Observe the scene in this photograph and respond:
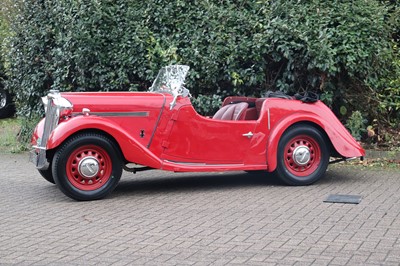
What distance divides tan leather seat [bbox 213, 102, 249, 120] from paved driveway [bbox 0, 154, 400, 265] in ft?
3.06

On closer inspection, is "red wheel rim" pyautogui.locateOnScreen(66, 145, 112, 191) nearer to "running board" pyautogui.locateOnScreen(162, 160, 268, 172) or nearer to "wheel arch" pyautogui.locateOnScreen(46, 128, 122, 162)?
"wheel arch" pyautogui.locateOnScreen(46, 128, 122, 162)

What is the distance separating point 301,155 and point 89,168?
2.89m

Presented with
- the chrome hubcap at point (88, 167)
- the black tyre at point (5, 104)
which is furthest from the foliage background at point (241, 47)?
the black tyre at point (5, 104)

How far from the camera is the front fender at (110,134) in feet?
28.5

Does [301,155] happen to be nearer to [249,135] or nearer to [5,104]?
[249,135]

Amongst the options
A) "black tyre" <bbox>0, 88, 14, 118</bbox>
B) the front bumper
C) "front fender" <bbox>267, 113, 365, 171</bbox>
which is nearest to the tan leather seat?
"front fender" <bbox>267, 113, 365, 171</bbox>

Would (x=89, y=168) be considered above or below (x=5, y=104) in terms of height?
above

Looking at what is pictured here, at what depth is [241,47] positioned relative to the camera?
1224 centimetres

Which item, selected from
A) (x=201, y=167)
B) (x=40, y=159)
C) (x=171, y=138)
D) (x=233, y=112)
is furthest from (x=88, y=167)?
(x=233, y=112)

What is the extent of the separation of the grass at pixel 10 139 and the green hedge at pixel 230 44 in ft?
5.50

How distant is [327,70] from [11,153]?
636 cm

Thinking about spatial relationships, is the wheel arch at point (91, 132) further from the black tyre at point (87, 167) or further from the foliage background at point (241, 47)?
the foliage background at point (241, 47)

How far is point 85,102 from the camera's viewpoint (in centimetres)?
906

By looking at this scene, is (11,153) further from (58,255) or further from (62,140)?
(58,255)
